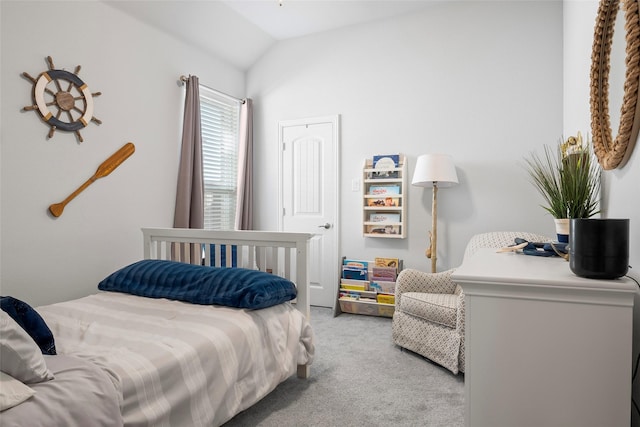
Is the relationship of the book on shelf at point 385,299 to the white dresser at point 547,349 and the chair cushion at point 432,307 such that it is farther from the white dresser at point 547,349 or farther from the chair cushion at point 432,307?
the white dresser at point 547,349

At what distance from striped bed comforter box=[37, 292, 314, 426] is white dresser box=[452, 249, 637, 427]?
3.41ft

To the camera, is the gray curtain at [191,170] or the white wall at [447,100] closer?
the white wall at [447,100]

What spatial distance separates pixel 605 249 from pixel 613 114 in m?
0.68

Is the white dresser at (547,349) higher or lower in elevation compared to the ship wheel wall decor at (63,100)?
lower

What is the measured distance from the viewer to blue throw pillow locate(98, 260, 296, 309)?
2059 mm

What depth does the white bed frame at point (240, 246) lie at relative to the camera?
239 centimetres

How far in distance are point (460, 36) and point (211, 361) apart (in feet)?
11.5

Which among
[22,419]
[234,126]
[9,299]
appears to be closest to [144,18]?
[234,126]

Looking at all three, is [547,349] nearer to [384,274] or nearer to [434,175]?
[434,175]

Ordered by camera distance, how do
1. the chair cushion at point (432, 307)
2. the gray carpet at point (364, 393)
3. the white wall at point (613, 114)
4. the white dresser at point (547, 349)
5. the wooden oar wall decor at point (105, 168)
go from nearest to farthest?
1. the white dresser at point (547, 349)
2. the white wall at point (613, 114)
3. the gray carpet at point (364, 393)
4. the chair cushion at point (432, 307)
5. the wooden oar wall decor at point (105, 168)

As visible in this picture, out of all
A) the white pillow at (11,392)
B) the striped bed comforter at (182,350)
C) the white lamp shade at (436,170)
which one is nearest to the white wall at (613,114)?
the white lamp shade at (436,170)

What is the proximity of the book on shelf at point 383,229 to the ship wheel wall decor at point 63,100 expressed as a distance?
2.56 meters

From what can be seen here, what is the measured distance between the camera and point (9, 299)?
1522 millimetres

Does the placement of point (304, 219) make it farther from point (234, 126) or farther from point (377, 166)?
point (234, 126)
